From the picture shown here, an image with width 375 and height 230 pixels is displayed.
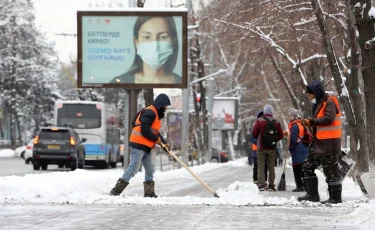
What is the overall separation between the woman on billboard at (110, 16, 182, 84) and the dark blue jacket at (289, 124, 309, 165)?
9.25 metres

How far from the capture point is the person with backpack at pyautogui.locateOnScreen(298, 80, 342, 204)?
44.4 ft

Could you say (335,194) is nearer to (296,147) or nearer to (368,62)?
(368,62)

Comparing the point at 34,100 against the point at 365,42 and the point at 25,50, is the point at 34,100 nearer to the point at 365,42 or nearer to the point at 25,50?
the point at 25,50

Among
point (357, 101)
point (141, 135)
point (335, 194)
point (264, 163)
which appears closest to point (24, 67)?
point (357, 101)

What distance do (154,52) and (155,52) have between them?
28 millimetres

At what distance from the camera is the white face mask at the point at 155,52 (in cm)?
2656

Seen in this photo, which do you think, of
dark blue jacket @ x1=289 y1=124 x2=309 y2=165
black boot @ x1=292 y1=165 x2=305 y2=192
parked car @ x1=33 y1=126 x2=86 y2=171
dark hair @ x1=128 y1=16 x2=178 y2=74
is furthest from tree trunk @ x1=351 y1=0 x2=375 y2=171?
parked car @ x1=33 y1=126 x2=86 y2=171

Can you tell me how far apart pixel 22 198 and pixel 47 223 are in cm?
398

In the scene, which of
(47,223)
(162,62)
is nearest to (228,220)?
(47,223)

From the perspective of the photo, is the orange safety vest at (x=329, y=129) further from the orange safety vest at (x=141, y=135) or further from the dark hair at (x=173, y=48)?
the dark hair at (x=173, y=48)

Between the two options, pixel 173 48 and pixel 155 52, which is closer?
pixel 155 52

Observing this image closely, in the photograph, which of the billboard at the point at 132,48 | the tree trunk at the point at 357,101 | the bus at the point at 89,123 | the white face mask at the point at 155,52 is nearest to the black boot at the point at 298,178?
the tree trunk at the point at 357,101

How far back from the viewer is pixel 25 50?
75250 mm

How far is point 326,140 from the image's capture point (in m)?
13.6
